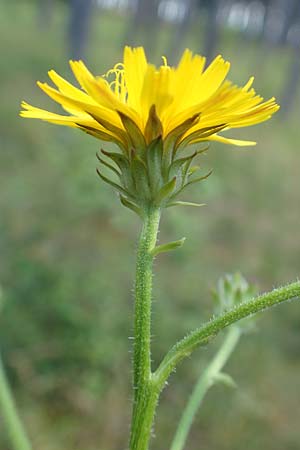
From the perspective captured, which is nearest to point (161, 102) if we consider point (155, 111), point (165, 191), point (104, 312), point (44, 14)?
point (155, 111)

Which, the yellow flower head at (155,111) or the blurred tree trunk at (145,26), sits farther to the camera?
the blurred tree trunk at (145,26)

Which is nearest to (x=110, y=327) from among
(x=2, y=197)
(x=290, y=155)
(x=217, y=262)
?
(x=2, y=197)

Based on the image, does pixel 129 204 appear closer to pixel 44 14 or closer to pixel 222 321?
pixel 222 321

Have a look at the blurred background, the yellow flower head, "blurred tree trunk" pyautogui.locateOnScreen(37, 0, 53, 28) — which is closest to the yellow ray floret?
the yellow flower head

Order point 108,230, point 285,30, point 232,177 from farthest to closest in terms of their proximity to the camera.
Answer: point 285,30
point 232,177
point 108,230

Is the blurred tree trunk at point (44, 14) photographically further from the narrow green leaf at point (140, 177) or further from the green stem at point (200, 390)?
the narrow green leaf at point (140, 177)

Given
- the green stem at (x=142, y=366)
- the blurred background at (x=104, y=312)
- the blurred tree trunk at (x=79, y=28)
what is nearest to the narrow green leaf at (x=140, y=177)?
the green stem at (x=142, y=366)

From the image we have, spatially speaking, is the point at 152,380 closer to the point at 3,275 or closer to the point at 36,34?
the point at 3,275
